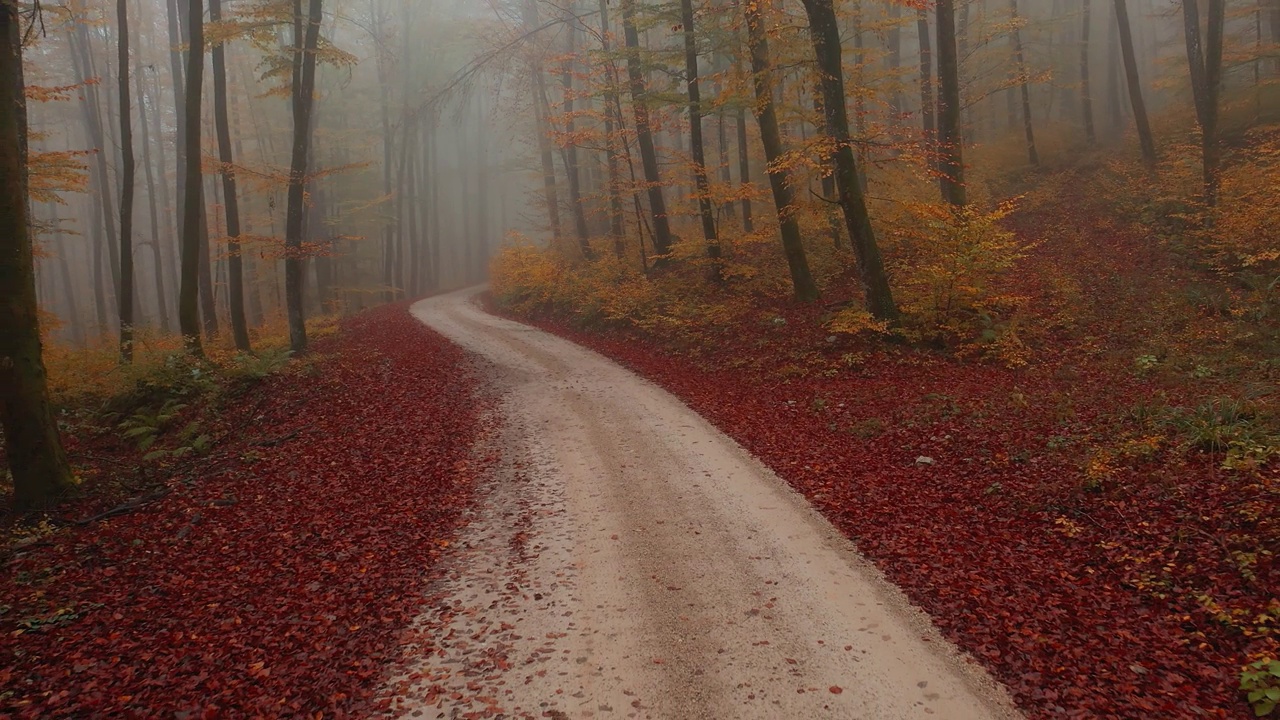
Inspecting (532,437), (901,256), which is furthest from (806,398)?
(901,256)

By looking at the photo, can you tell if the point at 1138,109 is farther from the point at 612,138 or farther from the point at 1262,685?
the point at 1262,685

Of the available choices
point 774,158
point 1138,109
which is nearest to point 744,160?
point 774,158

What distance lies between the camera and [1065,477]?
6645 mm

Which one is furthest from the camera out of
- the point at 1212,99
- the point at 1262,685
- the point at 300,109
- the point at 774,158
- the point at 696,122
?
the point at 696,122

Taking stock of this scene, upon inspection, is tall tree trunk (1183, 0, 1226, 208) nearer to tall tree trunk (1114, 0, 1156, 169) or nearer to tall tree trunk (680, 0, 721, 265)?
tall tree trunk (1114, 0, 1156, 169)

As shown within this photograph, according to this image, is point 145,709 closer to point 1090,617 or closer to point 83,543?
point 83,543

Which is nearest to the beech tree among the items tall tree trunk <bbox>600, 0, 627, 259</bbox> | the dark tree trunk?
tall tree trunk <bbox>600, 0, 627, 259</bbox>

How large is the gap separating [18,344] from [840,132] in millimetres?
12288

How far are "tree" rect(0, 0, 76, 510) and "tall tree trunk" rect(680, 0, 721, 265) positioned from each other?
12.3m

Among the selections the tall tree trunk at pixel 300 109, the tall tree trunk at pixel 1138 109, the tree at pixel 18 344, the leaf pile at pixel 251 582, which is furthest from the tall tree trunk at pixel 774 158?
the tall tree trunk at pixel 1138 109

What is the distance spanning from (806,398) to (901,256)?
6.91m

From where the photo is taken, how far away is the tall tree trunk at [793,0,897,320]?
1136 cm

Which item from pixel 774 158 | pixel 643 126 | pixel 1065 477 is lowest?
pixel 1065 477

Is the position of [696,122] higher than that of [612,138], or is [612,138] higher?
[612,138]
